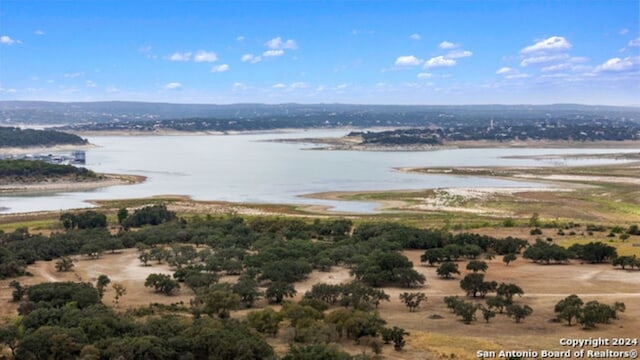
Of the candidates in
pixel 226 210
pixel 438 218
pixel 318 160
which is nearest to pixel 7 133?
pixel 318 160

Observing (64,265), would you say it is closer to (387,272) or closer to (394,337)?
(387,272)

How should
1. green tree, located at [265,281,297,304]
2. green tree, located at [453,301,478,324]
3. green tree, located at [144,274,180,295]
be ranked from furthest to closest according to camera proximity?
green tree, located at [144,274,180,295] → green tree, located at [265,281,297,304] → green tree, located at [453,301,478,324]

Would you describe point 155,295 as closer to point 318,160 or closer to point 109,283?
point 109,283

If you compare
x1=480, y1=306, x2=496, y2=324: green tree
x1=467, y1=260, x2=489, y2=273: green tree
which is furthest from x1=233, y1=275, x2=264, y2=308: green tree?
x1=467, y1=260, x2=489, y2=273: green tree

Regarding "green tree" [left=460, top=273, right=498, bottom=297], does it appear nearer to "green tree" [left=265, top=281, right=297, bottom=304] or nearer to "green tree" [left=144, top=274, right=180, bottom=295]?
"green tree" [left=265, top=281, right=297, bottom=304]

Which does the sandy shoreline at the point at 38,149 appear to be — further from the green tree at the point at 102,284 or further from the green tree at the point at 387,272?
the green tree at the point at 387,272

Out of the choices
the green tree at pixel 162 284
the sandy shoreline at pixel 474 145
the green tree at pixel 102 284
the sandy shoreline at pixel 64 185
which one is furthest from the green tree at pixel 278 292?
the sandy shoreline at pixel 474 145
